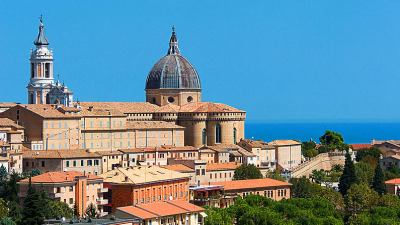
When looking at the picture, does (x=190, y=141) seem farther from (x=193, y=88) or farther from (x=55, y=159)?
(x=55, y=159)

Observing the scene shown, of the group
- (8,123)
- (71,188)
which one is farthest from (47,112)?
(71,188)

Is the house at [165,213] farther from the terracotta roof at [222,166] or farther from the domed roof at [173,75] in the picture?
the domed roof at [173,75]

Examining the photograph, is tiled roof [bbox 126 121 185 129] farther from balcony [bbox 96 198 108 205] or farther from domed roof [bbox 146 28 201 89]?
balcony [bbox 96 198 108 205]

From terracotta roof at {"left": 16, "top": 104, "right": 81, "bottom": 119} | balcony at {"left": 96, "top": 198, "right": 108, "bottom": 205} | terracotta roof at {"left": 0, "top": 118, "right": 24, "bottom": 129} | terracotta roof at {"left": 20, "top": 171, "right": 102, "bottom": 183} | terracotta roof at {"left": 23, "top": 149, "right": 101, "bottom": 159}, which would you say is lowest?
balcony at {"left": 96, "top": 198, "right": 108, "bottom": 205}

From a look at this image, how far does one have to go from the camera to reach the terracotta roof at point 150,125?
87006 mm

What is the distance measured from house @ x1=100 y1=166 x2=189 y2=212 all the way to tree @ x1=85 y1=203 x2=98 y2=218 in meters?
1.19

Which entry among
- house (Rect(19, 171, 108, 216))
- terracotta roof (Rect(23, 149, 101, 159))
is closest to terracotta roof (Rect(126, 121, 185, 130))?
terracotta roof (Rect(23, 149, 101, 159))

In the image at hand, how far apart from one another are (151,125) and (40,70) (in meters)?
11.9

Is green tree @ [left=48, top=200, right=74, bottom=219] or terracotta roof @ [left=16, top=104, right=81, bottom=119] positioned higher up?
terracotta roof @ [left=16, top=104, right=81, bottom=119]

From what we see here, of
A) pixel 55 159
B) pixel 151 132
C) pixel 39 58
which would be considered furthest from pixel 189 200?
pixel 39 58

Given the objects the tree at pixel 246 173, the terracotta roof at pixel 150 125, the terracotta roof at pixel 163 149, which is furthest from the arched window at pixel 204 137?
the tree at pixel 246 173

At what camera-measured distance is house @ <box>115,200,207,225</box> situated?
197ft

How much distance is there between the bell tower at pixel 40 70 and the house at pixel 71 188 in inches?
1083

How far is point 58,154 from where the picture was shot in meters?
75.1
